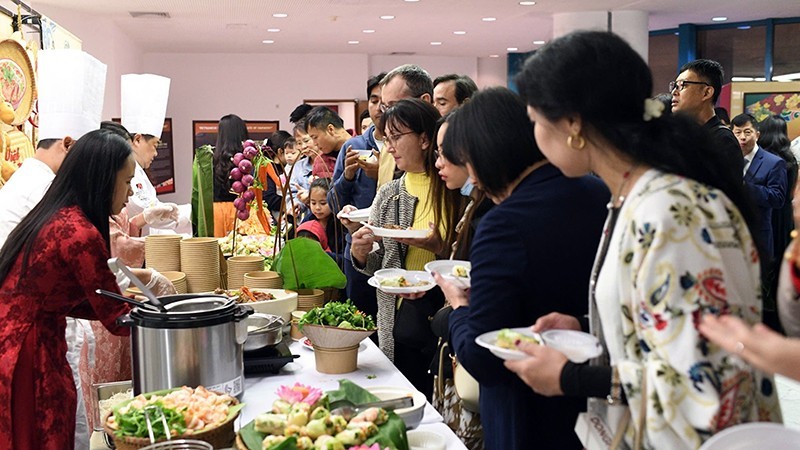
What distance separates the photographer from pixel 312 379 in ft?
6.82

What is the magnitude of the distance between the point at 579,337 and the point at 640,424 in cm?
21

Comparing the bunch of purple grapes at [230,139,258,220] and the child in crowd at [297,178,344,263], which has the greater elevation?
the bunch of purple grapes at [230,139,258,220]

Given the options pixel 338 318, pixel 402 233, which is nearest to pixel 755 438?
pixel 338 318

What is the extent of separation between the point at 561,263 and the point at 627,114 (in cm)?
34

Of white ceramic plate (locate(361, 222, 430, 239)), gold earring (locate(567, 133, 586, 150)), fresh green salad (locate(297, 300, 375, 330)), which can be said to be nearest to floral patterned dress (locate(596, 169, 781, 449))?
gold earring (locate(567, 133, 586, 150))

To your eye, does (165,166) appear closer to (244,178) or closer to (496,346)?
(244,178)

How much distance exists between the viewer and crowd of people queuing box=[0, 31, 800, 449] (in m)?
1.11

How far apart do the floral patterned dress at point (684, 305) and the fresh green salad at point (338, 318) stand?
3.47 feet

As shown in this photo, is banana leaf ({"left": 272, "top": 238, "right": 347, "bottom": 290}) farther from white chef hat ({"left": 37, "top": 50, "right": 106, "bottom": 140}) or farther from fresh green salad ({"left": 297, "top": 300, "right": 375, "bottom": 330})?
white chef hat ({"left": 37, "top": 50, "right": 106, "bottom": 140})

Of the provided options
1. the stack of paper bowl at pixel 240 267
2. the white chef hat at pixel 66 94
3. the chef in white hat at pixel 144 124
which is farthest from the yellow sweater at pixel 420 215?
the chef in white hat at pixel 144 124

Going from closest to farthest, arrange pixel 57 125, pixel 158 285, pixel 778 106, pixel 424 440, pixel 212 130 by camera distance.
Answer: pixel 424 440 → pixel 158 285 → pixel 57 125 → pixel 778 106 → pixel 212 130

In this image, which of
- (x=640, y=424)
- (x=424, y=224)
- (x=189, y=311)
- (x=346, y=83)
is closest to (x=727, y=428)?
(x=640, y=424)

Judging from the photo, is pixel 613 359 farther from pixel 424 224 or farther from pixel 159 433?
pixel 424 224

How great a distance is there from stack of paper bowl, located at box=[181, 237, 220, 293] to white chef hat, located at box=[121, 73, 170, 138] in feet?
6.62
